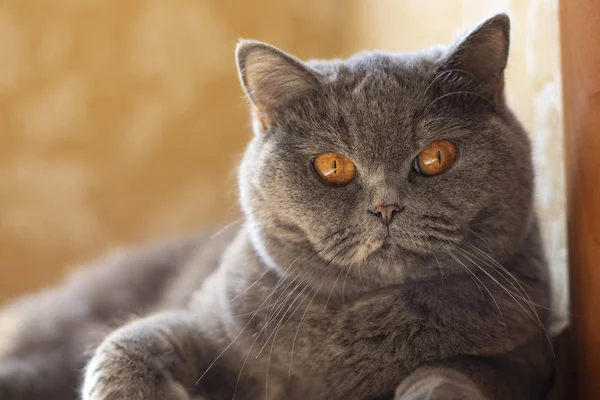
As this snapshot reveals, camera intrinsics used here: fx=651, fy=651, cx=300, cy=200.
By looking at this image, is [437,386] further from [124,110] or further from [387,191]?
[124,110]

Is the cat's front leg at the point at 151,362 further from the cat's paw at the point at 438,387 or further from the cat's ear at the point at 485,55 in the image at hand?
the cat's ear at the point at 485,55

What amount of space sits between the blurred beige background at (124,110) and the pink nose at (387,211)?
35.1 inches

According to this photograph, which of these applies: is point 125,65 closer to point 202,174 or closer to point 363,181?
point 202,174

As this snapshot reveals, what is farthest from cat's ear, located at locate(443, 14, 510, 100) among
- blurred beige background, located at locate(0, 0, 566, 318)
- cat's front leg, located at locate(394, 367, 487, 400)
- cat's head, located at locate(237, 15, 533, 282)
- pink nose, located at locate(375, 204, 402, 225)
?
blurred beige background, located at locate(0, 0, 566, 318)

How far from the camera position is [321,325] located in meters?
1.12

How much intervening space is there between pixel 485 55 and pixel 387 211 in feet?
1.09

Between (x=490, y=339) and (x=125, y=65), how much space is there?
148 cm

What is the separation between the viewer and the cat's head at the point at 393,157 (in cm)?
104

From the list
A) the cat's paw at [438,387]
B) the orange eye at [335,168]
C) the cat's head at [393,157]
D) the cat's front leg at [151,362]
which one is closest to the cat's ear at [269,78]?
the cat's head at [393,157]

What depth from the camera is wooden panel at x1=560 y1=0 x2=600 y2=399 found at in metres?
0.98

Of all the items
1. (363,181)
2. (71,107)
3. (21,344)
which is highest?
(71,107)

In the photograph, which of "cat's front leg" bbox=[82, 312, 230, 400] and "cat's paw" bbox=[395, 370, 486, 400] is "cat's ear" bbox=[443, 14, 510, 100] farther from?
"cat's front leg" bbox=[82, 312, 230, 400]

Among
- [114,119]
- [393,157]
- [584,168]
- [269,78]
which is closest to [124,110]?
[114,119]

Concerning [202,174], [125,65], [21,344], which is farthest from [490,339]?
[125,65]
